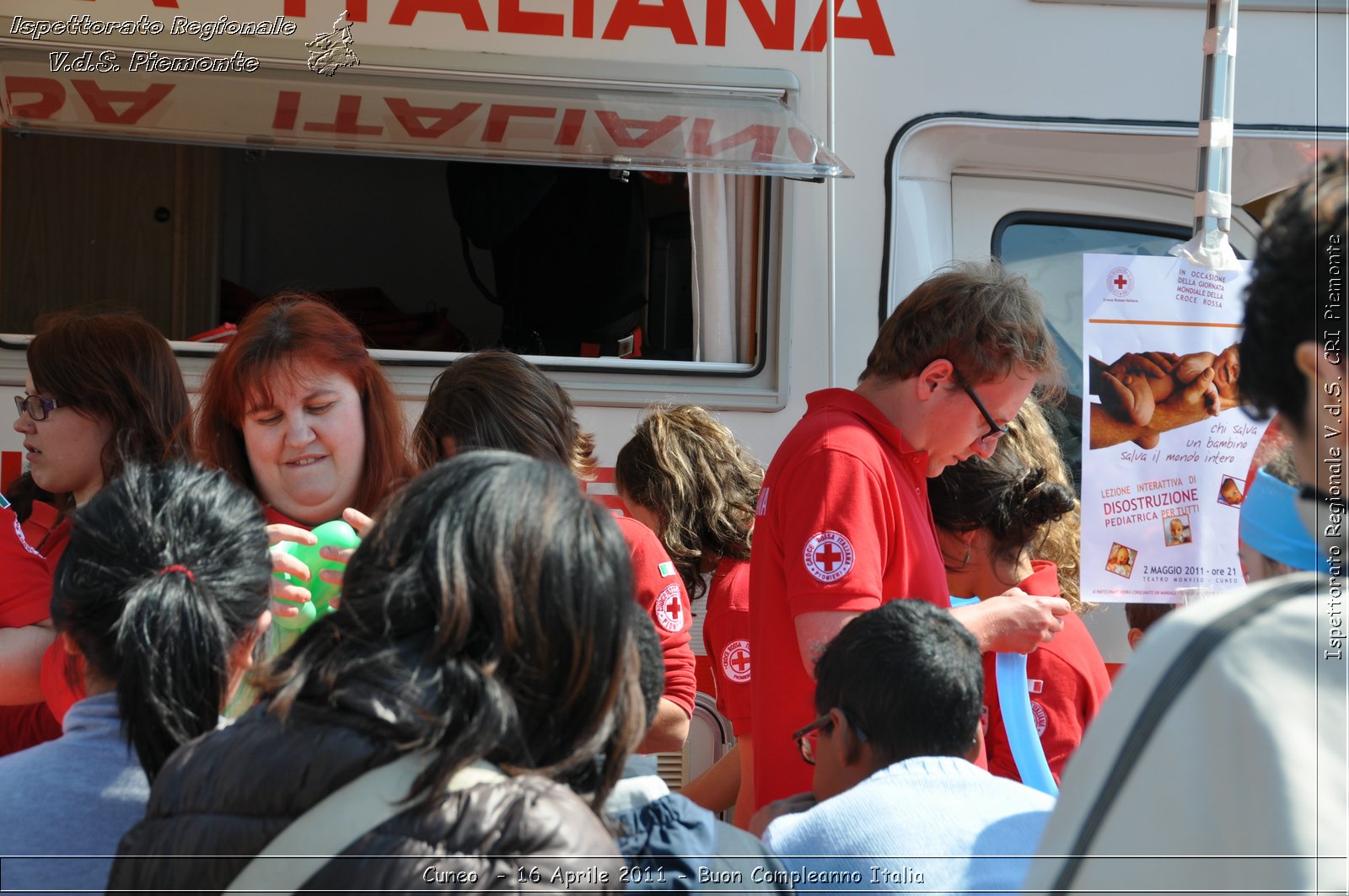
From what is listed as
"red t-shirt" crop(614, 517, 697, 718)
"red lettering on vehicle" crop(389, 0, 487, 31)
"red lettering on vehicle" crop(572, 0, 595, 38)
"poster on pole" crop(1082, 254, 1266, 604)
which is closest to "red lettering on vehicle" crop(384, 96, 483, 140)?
"red lettering on vehicle" crop(389, 0, 487, 31)

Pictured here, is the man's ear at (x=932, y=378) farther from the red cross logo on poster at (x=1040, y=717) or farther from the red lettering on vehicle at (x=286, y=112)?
the red lettering on vehicle at (x=286, y=112)

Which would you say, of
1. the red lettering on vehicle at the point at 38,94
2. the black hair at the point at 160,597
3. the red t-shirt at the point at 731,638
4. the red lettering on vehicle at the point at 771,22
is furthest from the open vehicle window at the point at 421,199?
the black hair at the point at 160,597

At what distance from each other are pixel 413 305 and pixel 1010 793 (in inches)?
156

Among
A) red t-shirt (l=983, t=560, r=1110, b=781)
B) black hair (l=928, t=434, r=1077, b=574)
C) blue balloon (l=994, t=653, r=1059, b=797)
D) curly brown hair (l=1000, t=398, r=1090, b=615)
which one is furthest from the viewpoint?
curly brown hair (l=1000, t=398, r=1090, b=615)

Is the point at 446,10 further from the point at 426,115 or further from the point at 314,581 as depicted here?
the point at 314,581

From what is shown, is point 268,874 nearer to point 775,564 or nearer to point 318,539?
point 318,539

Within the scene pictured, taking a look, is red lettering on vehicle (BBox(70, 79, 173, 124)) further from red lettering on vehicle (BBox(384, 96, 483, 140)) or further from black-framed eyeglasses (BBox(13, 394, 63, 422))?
black-framed eyeglasses (BBox(13, 394, 63, 422))

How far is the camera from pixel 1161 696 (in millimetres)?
1001

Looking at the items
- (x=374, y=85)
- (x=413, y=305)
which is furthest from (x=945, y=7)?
(x=413, y=305)

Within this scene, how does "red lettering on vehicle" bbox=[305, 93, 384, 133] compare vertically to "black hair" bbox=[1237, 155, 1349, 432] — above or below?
above

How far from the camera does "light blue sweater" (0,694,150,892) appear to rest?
57.7 inches

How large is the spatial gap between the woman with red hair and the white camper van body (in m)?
0.79

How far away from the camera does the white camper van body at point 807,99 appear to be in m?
3.25

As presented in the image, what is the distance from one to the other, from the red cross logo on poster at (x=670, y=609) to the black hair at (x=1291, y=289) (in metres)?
1.62
